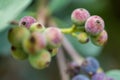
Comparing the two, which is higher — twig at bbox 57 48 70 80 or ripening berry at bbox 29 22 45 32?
ripening berry at bbox 29 22 45 32

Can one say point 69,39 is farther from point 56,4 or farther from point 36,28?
point 36,28

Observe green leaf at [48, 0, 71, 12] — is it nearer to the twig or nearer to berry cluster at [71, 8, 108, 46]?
the twig

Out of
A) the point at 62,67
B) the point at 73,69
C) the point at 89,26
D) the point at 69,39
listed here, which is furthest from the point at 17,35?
the point at 69,39

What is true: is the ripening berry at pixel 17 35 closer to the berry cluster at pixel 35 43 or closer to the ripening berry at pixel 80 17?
the berry cluster at pixel 35 43

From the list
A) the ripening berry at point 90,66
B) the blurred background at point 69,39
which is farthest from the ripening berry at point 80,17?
the blurred background at point 69,39

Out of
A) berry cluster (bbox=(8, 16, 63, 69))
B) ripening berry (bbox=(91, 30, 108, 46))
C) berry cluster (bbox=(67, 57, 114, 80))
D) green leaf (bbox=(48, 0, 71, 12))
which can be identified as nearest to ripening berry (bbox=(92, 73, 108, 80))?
berry cluster (bbox=(67, 57, 114, 80))

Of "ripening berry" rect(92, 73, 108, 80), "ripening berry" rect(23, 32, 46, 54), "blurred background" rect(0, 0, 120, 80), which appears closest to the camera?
"ripening berry" rect(23, 32, 46, 54)
